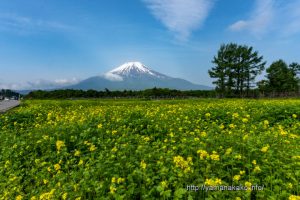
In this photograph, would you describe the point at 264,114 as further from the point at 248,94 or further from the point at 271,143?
the point at 248,94

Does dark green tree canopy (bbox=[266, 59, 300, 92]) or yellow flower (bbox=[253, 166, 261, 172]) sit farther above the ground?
dark green tree canopy (bbox=[266, 59, 300, 92])

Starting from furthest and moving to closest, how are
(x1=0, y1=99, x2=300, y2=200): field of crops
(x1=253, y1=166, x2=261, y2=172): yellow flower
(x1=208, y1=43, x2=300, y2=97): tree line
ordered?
(x1=208, y1=43, x2=300, y2=97): tree line
(x1=253, y1=166, x2=261, y2=172): yellow flower
(x1=0, y1=99, x2=300, y2=200): field of crops

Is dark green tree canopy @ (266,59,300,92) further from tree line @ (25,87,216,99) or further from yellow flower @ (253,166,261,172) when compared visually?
yellow flower @ (253,166,261,172)

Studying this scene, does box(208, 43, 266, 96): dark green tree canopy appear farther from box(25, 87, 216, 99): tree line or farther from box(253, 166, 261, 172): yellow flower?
box(253, 166, 261, 172): yellow flower

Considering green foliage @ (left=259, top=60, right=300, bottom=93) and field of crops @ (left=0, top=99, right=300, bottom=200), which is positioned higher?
green foliage @ (left=259, top=60, right=300, bottom=93)

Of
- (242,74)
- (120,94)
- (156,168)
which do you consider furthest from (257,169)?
(120,94)

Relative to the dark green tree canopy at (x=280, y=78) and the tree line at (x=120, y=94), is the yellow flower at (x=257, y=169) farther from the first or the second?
the tree line at (x=120, y=94)

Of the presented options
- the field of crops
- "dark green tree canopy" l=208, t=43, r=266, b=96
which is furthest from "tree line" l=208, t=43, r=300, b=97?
the field of crops

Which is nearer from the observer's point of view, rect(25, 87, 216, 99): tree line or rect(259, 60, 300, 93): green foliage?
rect(259, 60, 300, 93): green foliage

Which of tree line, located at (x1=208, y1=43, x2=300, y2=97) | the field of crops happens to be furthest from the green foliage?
the field of crops

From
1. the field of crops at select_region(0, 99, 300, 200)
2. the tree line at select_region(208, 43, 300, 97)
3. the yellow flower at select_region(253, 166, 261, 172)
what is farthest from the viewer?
the tree line at select_region(208, 43, 300, 97)

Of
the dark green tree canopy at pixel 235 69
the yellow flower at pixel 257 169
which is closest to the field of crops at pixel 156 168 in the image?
the yellow flower at pixel 257 169

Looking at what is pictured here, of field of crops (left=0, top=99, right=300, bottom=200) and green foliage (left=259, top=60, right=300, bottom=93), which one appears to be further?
green foliage (left=259, top=60, right=300, bottom=93)

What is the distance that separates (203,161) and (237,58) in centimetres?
6811
